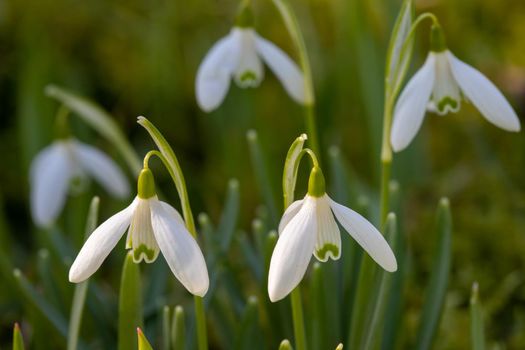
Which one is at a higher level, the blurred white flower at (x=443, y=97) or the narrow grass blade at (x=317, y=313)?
the blurred white flower at (x=443, y=97)

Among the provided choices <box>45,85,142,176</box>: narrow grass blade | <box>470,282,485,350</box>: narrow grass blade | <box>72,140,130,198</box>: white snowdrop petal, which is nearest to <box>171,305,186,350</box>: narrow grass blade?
<box>470,282,485,350</box>: narrow grass blade

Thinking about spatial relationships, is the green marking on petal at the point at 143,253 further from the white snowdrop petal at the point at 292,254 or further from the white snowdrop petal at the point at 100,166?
the white snowdrop petal at the point at 100,166

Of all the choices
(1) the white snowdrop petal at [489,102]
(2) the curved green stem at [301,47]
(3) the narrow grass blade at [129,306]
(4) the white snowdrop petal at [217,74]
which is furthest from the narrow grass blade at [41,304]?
(1) the white snowdrop petal at [489,102]

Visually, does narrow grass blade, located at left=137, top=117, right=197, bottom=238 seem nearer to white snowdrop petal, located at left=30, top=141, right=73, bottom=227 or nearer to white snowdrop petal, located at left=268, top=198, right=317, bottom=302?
white snowdrop petal, located at left=268, top=198, right=317, bottom=302

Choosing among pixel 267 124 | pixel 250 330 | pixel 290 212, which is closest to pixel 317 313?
pixel 250 330

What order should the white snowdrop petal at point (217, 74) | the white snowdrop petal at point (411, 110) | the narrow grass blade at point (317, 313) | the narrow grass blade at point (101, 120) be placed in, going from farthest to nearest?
1. the narrow grass blade at point (101, 120)
2. the white snowdrop petal at point (217, 74)
3. the narrow grass blade at point (317, 313)
4. the white snowdrop petal at point (411, 110)

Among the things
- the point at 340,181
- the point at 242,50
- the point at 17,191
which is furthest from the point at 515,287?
the point at 17,191

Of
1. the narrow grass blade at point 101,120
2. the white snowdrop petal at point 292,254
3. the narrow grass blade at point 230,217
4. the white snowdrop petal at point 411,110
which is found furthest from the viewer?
the narrow grass blade at point 101,120
